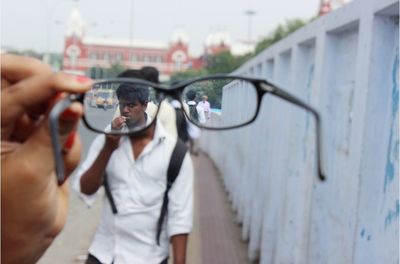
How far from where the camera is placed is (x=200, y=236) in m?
8.20

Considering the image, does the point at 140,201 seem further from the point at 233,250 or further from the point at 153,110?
the point at 233,250

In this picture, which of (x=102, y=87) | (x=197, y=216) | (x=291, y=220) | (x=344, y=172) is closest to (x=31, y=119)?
(x=102, y=87)

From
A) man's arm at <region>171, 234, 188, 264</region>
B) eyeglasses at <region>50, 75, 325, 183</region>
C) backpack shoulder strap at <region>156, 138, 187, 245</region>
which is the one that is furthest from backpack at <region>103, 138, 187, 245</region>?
eyeglasses at <region>50, 75, 325, 183</region>

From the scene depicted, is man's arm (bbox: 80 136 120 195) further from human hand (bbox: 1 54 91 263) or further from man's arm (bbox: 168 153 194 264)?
human hand (bbox: 1 54 91 263)

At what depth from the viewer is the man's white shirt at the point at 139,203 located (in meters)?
3.04

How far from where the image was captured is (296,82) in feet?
17.2

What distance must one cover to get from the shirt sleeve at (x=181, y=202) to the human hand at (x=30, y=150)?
2039 mm

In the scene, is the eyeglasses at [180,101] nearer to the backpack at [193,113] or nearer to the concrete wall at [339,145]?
the backpack at [193,113]

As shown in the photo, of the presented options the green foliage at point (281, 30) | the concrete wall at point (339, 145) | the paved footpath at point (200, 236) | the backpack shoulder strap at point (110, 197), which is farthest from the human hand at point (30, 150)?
the green foliage at point (281, 30)

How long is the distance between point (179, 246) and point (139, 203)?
314 millimetres

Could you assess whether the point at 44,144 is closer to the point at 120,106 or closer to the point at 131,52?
the point at 120,106

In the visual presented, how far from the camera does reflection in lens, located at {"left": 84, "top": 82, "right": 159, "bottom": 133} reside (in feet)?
3.78

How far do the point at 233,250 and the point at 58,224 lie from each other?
22.0 ft

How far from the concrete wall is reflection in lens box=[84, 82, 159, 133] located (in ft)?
0.71
